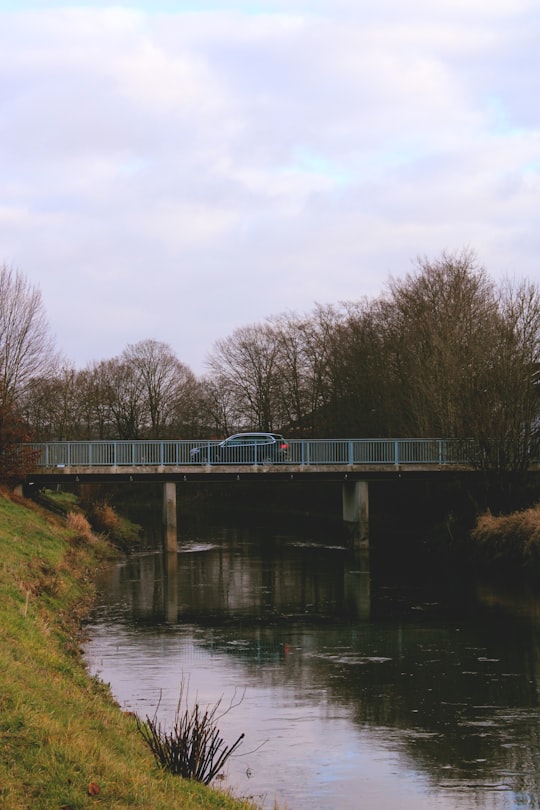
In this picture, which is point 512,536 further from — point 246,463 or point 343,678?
point 343,678

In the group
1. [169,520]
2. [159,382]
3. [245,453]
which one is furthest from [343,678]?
[159,382]

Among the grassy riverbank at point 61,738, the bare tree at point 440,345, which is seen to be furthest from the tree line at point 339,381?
the grassy riverbank at point 61,738

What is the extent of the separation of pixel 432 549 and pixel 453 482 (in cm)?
428

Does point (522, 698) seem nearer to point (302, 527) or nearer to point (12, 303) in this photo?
point (12, 303)

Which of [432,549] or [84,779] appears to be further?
[432,549]

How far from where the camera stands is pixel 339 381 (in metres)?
61.8

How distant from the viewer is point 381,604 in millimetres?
26094

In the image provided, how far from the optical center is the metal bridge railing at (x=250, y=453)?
42438mm

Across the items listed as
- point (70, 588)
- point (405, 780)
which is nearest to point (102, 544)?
point (70, 588)

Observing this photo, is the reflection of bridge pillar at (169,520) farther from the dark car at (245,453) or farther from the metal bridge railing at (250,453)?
the dark car at (245,453)

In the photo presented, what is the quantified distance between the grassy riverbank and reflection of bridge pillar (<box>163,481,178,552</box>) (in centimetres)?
2250

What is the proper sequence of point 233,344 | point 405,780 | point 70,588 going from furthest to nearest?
point 233,344, point 70,588, point 405,780

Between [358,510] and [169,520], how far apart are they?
28.6 feet

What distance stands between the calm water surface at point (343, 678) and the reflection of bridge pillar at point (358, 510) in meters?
10.1
